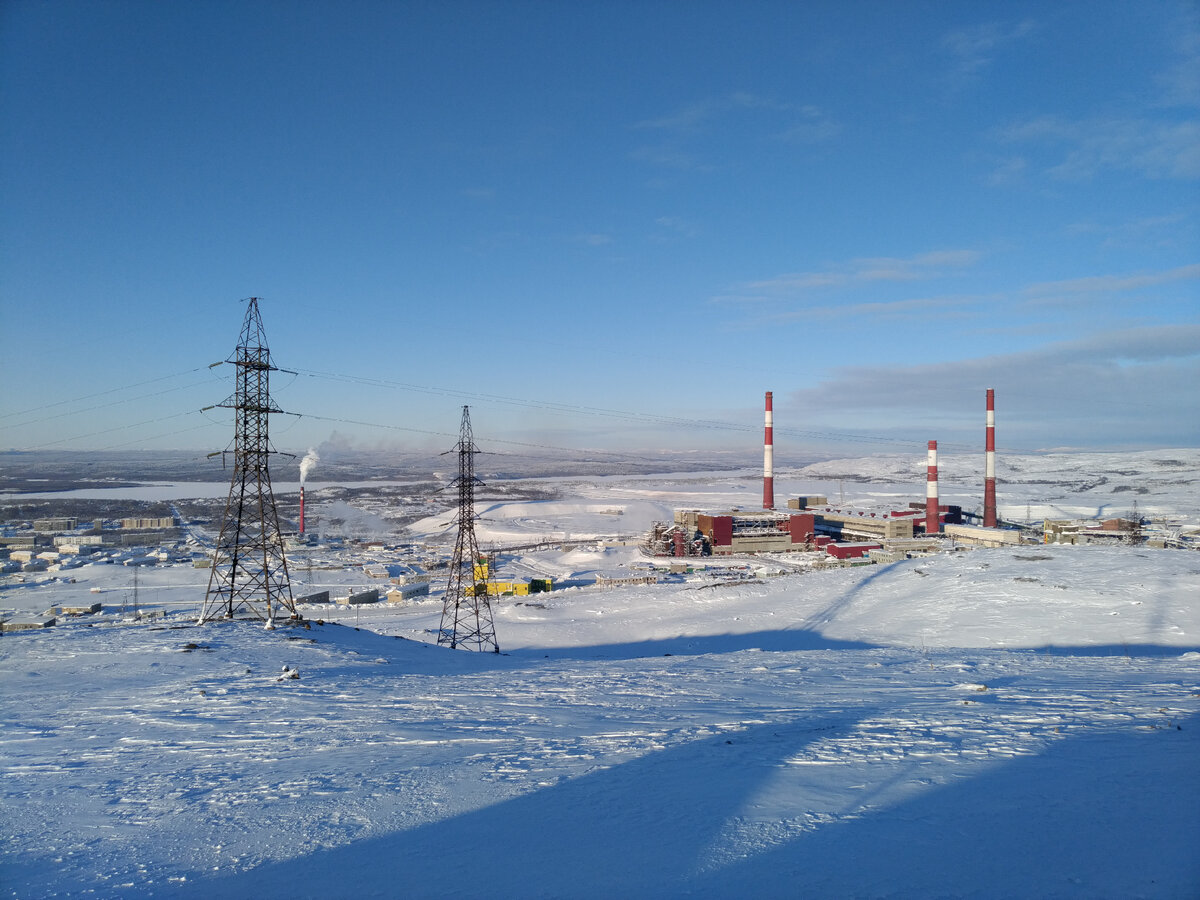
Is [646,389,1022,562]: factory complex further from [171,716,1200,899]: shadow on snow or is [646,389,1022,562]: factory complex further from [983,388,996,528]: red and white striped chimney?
[171,716,1200,899]: shadow on snow

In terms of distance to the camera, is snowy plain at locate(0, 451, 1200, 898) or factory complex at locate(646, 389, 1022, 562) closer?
snowy plain at locate(0, 451, 1200, 898)

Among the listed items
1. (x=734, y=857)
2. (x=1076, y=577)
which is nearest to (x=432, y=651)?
(x=734, y=857)

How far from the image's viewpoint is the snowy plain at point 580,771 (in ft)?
10.3

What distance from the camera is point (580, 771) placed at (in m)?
4.43

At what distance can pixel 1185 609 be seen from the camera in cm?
1378

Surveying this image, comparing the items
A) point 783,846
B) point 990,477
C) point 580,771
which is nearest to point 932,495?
point 990,477

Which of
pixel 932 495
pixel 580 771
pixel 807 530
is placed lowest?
pixel 807 530

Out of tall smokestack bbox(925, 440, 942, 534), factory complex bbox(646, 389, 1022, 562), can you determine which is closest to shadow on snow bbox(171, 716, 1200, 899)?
factory complex bbox(646, 389, 1022, 562)

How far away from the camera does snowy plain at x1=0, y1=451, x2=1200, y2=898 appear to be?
3.14m

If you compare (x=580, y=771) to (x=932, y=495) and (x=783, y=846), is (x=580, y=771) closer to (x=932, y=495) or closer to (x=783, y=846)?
(x=783, y=846)

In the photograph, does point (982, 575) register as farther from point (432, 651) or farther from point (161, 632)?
point (161, 632)

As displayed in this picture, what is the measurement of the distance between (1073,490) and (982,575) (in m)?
74.6

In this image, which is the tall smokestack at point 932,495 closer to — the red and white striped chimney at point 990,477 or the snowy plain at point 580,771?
the red and white striped chimney at point 990,477

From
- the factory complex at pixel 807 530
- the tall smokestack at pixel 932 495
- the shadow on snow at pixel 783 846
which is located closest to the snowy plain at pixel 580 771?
the shadow on snow at pixel 783 846
